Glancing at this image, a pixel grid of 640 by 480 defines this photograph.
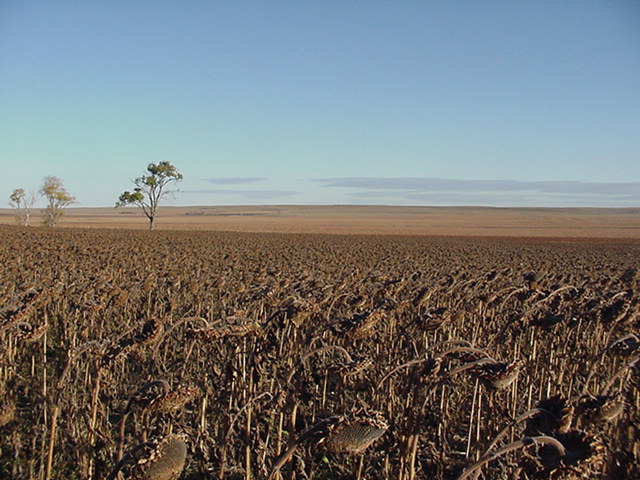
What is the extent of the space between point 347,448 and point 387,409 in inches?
92.3

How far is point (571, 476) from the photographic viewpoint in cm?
178

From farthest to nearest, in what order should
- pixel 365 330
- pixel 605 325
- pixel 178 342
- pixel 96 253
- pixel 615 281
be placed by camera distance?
pixel 96 253, pixel 615 281, pixel 178 342, pixel 605 325, pixel 365 330

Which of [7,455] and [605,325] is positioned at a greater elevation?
[605,325]

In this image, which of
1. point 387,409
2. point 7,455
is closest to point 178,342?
point 7,455

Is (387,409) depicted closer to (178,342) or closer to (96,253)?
(178,342)

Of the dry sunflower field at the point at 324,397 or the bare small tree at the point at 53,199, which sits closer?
the dry sunflower field at the point at 324,397

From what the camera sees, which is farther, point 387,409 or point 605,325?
point 605,325

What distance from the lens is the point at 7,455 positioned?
450 centimetres

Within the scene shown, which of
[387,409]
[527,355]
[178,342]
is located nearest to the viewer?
[387,409]

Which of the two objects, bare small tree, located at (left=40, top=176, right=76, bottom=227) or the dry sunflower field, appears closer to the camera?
the dry sunflower field

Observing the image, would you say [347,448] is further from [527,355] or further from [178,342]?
[178,342]

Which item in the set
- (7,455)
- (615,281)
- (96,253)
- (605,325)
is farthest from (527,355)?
(96,253)

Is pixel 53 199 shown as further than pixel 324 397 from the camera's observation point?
Yes

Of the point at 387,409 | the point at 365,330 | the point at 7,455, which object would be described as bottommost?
the point at 7,455
